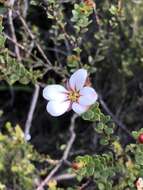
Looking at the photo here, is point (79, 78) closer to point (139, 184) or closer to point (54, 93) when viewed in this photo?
point (54, 93)

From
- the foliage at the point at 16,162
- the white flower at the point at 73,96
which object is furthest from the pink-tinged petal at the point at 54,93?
the foliage at the point at 16,162

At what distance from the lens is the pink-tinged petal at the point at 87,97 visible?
1.16 metres

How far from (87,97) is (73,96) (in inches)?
2.9

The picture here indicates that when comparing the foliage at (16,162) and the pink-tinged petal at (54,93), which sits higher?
the pink-tinged petal at (54,93)

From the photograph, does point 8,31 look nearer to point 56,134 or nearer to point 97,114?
point 56,134

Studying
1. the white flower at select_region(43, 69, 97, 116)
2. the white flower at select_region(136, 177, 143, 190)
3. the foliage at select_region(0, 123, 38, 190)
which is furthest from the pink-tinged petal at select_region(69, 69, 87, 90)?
the foliage at select_region(0, 123, 38, 190)

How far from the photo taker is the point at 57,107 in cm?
121

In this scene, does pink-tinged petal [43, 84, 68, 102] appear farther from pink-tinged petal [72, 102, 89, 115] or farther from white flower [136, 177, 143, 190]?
white flower [136, 177, 143, 190]

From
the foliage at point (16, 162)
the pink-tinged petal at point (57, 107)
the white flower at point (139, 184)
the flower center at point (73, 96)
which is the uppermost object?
the flower center at point (73, 96)

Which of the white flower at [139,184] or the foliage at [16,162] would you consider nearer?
the white flower at [139,184]

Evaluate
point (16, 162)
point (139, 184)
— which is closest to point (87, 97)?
point (139, 184)

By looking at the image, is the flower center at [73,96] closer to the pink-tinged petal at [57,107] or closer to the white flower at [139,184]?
the pink-tinged petal at [57,107]

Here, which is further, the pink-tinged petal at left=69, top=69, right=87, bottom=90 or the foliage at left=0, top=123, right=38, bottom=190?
the foliage at left=0, top=123, right=38, bottom=190

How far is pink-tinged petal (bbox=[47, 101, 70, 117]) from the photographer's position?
1.20 metres
